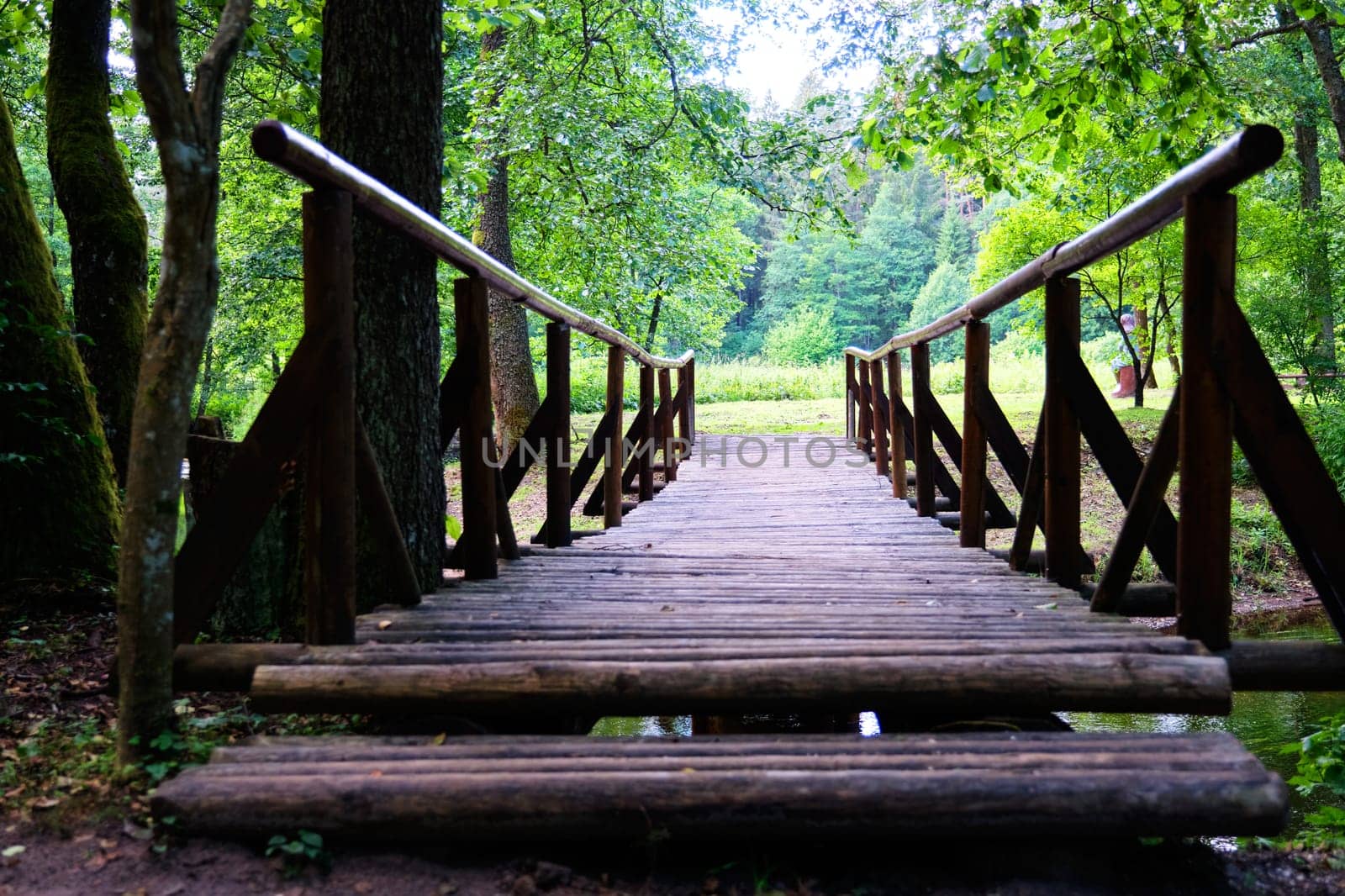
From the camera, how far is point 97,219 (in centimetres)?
510

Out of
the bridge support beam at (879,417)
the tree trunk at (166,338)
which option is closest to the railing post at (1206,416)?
the tree trunk at (166,338)

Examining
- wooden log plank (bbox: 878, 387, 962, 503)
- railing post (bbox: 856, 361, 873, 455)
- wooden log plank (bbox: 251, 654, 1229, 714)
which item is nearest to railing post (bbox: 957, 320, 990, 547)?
wooden log plank (bbox: 878, 387, 962, 503)

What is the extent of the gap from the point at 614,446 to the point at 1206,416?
4.26m

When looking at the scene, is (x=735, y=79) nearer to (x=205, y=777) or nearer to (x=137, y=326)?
(x=137, y=326)

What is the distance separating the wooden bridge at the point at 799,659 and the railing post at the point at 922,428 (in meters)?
2.16

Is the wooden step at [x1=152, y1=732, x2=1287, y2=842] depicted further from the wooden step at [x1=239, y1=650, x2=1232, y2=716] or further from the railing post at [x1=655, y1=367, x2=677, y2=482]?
the railing post at [x1=655, y1=367, x2=677, y2=482]

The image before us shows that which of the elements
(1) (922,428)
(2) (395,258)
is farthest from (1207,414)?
(1) (922,428)

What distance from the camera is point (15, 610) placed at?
12.7 ft

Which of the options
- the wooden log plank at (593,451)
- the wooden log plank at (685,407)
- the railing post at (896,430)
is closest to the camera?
the wooden log plank at (593,451)

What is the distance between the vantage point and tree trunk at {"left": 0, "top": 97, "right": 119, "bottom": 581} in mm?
3969

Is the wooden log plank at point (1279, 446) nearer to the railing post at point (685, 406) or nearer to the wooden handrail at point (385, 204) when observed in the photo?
the wooden handrail at point (385, 204)

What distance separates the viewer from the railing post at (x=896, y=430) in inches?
289

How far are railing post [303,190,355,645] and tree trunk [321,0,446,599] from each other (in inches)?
25.9

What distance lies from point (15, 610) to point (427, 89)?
104 inches
